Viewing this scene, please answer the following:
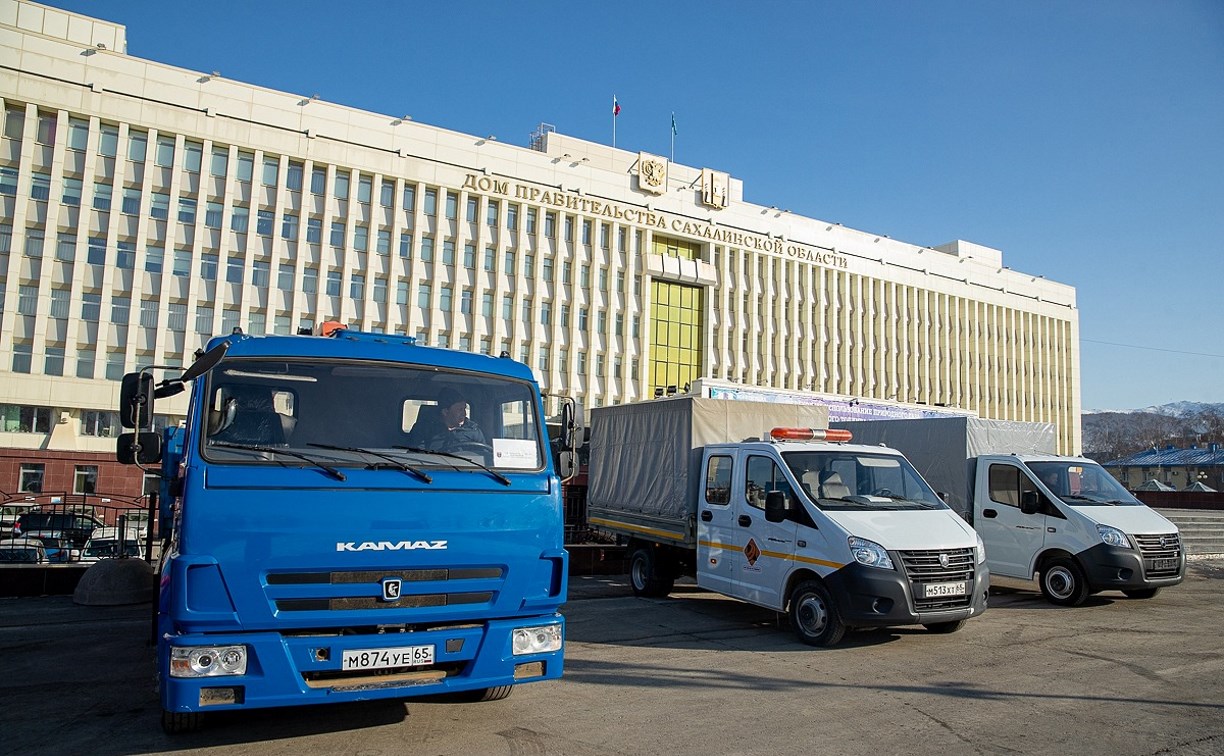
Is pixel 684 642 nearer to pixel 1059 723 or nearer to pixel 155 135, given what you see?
pixel 1059 723

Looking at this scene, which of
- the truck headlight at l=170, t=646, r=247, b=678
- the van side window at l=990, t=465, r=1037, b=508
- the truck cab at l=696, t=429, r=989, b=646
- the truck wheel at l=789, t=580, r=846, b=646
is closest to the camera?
the truck headlight at l=170, t=646, r=247, b=678

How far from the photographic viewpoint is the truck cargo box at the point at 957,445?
1310cm

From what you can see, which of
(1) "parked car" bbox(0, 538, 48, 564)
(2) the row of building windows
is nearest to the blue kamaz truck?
(1) "parked car" bbox(0, 538, 48, 564)

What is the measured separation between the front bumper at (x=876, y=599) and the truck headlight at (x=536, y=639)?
3.78 metres

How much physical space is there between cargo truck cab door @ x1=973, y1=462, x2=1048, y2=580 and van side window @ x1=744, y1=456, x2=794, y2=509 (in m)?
4.94

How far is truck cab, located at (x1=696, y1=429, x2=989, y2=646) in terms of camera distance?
815cm

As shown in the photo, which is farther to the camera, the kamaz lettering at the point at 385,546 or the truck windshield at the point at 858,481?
the truck windshield at the point at 858,481

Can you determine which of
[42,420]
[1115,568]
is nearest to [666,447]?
[1115,568]

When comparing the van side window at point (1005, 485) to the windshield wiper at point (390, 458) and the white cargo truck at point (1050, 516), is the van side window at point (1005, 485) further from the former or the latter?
the windshield wiper at point (390, 458)

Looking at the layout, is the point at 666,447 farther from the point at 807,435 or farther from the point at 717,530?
the point at 807,435

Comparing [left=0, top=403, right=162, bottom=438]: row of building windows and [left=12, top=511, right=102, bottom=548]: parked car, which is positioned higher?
[left=0, top=403, right=162, bottom=438]: row of building windows

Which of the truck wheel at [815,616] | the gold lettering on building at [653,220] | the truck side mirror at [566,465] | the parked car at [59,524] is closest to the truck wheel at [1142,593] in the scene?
the truck wheel at [815,616]

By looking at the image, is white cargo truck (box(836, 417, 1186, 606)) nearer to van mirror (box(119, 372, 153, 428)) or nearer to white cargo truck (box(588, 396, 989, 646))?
white cargo truck (box(588, 396, 989, 646))

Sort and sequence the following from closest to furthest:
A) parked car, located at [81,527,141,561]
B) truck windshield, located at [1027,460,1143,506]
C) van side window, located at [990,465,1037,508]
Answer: truck windshield, located at [1027,460,1143,506] → van side window, located at [990,465,1037,508] → parked car, located at [81,527,141,561]
